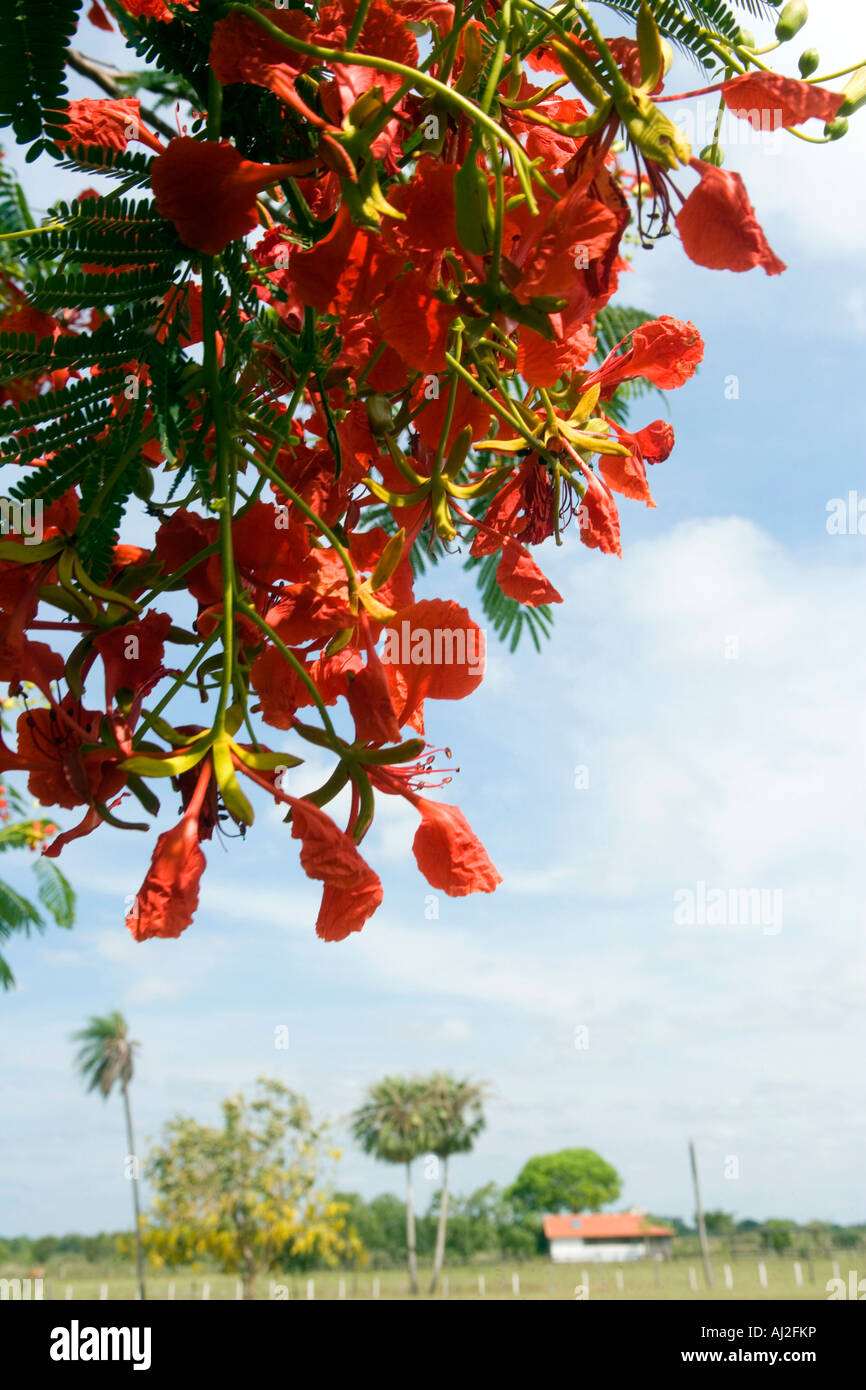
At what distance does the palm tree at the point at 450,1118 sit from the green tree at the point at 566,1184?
23599mm

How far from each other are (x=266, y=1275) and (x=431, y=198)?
30998 mm

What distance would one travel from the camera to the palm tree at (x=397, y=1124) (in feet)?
153

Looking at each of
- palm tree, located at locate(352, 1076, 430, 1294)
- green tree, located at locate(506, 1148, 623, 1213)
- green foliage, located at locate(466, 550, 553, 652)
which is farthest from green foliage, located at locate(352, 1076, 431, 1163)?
green foliage, located at locate(466, 550, 553, 652)

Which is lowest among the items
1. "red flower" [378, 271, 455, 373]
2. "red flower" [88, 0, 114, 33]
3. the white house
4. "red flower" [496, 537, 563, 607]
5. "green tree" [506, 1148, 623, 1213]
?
the white house

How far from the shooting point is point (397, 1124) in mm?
47312

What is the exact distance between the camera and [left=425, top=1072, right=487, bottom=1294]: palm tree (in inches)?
1848

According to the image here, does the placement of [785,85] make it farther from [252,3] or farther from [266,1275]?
[266,1275]

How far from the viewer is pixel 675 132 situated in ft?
2.36

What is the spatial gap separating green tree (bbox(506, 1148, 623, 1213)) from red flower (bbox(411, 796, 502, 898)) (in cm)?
7398

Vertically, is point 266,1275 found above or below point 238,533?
below

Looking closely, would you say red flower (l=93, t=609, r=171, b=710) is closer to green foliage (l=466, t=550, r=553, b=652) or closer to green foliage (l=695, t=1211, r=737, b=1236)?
green foliage (l=466, t=550, r=553, b=652)

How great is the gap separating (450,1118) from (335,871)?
49.9 m
